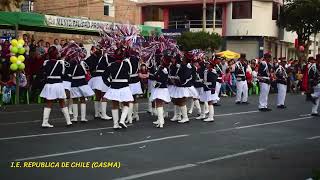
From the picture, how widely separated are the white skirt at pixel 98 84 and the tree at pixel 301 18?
37.6 m

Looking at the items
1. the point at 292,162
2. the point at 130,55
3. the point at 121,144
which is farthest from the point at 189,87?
the point at 292,162

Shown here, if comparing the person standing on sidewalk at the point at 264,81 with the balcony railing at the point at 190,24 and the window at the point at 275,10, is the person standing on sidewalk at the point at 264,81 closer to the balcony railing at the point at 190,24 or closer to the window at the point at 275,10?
the balcony railing at the point at 190,24

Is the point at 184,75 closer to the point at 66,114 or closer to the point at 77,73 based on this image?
the point at 77,73

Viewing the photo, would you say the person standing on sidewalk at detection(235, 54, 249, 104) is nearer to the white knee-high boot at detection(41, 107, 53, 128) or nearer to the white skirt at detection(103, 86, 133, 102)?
the white skirt at detection(103, 86, 133, 102)

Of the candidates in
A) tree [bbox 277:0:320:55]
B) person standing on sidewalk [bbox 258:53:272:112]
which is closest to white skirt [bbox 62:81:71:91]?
person standing on sidewalk [bbox 258:53:272:112]

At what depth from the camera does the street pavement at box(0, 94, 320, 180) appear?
9.02m

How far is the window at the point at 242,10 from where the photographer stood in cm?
5222

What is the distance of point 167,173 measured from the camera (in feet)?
29.7

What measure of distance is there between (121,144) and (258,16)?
42490 millimetres

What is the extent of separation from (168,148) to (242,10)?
43.2 metres

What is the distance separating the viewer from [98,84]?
52.6 feet

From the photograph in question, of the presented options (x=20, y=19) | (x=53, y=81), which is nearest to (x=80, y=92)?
(x=53, y=81)

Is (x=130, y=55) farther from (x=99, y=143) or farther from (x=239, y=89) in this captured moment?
(x=239, y=89)

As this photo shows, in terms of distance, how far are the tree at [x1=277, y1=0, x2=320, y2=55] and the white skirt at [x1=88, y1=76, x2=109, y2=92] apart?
37.6 meters
